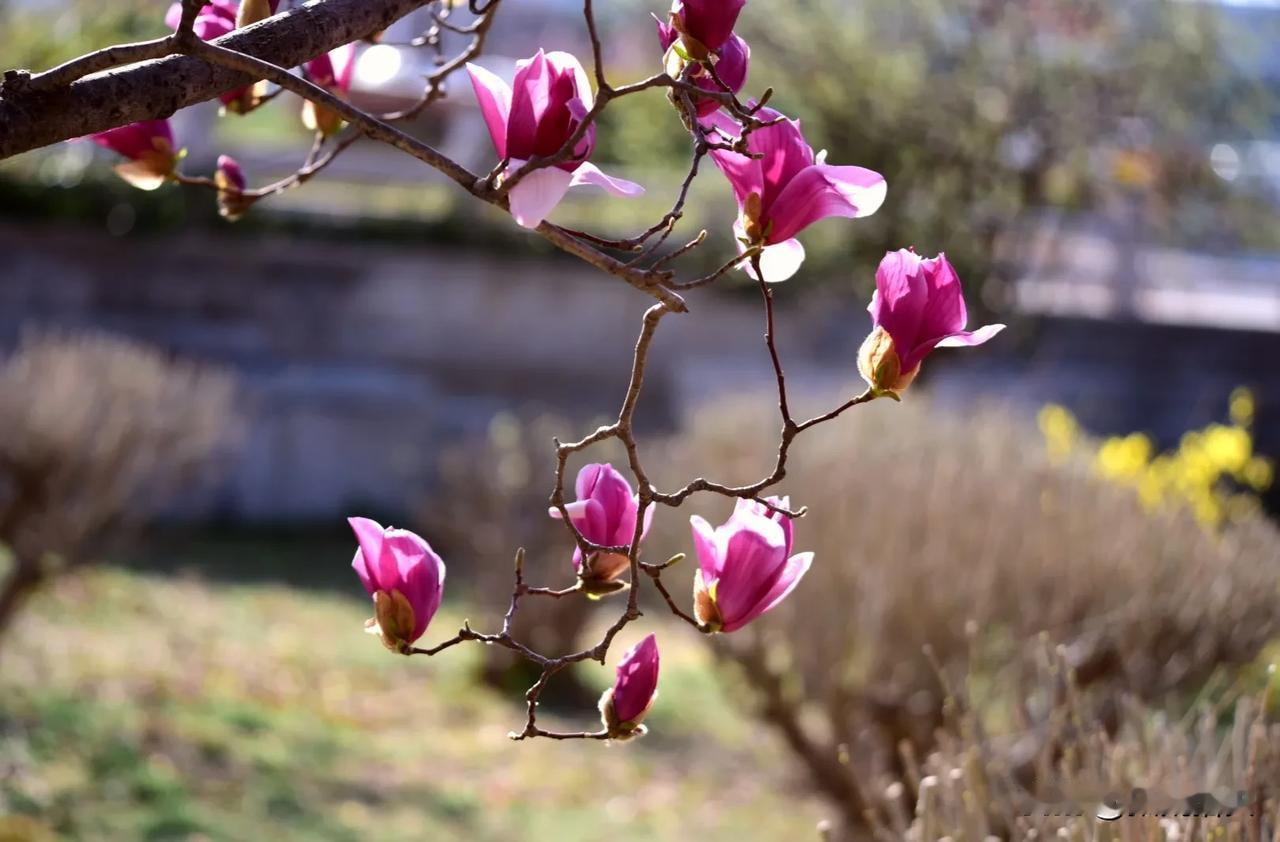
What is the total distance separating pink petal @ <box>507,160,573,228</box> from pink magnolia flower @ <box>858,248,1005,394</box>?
0.26 metres

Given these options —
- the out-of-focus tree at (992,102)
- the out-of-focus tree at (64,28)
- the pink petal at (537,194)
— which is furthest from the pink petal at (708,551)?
the out-of-focus tree at (992,102)

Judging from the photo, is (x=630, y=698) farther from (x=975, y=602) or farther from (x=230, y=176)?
(x=975, y=602)

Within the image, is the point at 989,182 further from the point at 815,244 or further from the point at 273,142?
the point at 273,142

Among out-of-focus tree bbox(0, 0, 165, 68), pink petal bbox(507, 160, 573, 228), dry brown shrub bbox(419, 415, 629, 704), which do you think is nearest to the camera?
pink petal bbox(507, 160, 573, 228)

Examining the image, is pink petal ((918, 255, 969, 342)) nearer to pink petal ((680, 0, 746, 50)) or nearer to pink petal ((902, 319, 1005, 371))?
pink petal ((902, 319, 1005, 371))

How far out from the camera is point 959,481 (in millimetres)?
4402

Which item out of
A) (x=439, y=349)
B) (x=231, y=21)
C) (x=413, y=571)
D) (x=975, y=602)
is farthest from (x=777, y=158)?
(x=439, y=349)

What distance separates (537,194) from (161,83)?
31 cm

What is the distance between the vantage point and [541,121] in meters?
1.13

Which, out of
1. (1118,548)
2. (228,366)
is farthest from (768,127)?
(228,366)

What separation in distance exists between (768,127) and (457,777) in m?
4.59

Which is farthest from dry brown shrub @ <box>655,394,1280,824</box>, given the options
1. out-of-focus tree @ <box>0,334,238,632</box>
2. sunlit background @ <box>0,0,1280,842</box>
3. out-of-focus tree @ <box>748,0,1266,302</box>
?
out-of-focus tree @ <box>748,0,1266,302</box>

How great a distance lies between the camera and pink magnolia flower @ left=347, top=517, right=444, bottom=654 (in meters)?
1.23

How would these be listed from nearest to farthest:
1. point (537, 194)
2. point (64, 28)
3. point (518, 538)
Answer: point (537, 194), point (518, 538), point (64, 28)
